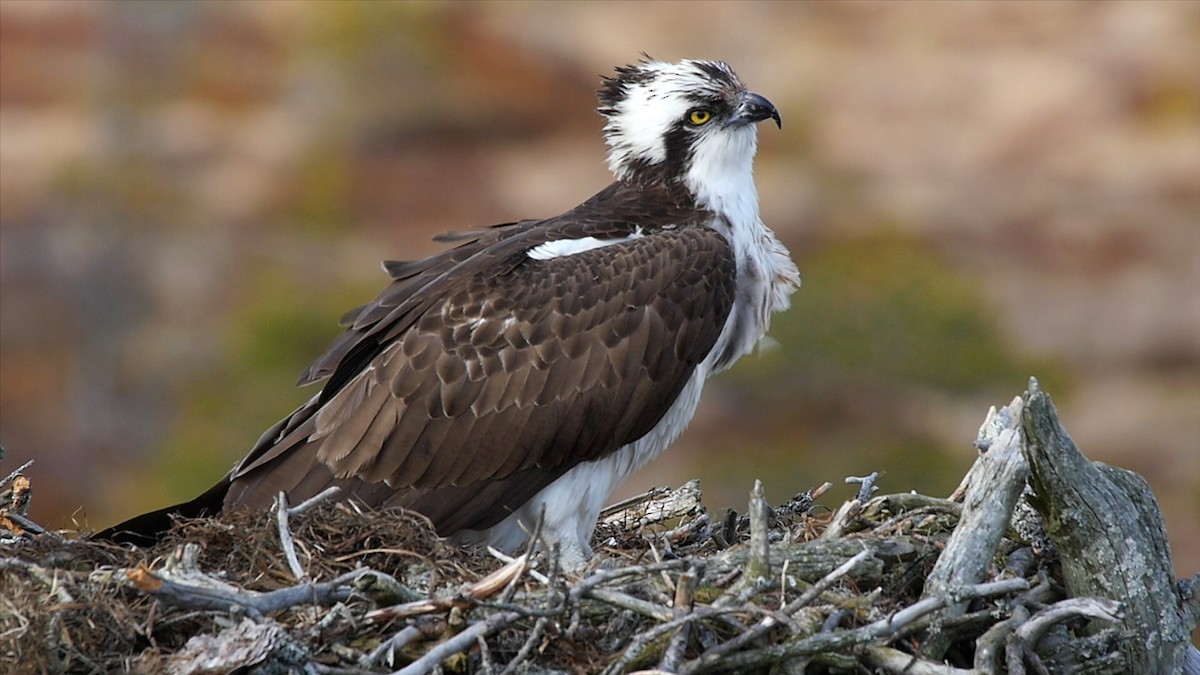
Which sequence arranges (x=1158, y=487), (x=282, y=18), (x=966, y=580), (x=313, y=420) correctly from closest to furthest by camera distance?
1. (x=966, y=580)
2. (x=313, y=420)
3. (x=1158, y=487)
4. (x=282, y=18)

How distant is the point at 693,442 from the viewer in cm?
2230

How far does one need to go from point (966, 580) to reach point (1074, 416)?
59.4 feet

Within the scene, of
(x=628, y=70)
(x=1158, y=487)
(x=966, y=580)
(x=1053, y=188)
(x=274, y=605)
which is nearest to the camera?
(x=274, y=605)

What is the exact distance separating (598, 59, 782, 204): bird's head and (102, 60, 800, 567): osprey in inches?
18.2

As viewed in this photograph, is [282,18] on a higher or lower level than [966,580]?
higher

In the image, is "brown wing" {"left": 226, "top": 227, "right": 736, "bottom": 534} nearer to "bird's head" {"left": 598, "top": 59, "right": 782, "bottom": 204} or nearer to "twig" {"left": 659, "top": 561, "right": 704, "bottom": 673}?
"bird's head" {"left": 598, "top": 59, "right": 782, "bottom": 204}

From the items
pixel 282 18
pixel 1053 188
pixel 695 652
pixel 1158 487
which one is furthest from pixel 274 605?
pixel 282 18

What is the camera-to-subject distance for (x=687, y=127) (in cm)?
698

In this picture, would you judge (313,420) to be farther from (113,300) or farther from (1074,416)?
(113,300)

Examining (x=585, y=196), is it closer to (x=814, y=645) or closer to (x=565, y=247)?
(x=565, y=247)

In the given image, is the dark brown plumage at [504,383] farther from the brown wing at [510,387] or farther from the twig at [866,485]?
the twig at [866,485]

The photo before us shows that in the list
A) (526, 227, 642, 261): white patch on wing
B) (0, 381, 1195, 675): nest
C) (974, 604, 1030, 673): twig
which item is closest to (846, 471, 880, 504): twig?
(0, 381, 1195, 675): nest

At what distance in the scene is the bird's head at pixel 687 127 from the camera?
6922 millimetres

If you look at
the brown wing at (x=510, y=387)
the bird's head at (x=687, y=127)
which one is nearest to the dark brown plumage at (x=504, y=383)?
the brown wing at (x=510, y=387)
